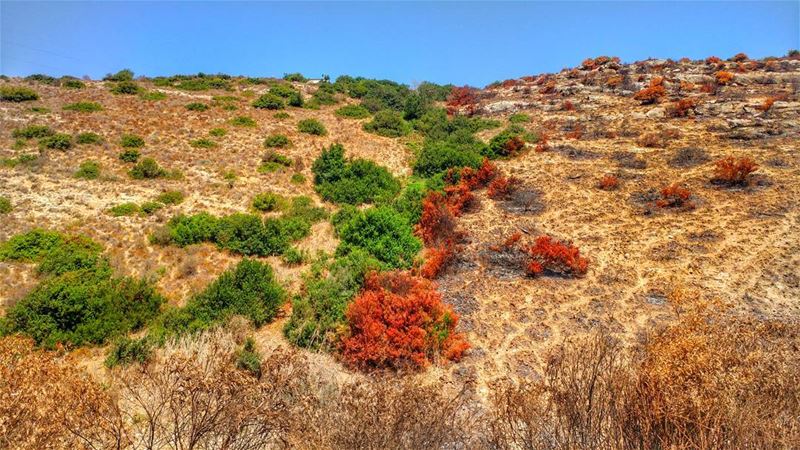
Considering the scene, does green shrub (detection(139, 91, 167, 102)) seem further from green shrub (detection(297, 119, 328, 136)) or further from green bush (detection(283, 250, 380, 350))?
green bush (detection(283, 250, 380, 350))

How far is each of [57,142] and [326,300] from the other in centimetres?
1891

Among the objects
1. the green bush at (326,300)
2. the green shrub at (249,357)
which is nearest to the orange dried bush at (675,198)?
the green bush at (326,300)

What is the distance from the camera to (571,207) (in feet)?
64.2

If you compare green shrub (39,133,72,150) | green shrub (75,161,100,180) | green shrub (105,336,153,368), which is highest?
green shrub (39,133,72,150)

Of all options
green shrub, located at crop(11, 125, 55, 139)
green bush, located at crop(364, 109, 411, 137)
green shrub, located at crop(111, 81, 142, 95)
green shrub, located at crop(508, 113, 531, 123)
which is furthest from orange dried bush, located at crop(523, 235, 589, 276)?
green shrub, located at crop(111, 81, 142, 95)

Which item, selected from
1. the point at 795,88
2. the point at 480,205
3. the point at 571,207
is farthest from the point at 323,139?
the point at 795,88

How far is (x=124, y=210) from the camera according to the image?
1823 cm

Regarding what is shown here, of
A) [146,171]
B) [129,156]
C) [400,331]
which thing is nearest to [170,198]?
[146,171]

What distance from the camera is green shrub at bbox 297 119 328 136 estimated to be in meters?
28.9

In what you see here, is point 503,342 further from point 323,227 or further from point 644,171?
point 644,171

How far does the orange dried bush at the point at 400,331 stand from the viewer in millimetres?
11812

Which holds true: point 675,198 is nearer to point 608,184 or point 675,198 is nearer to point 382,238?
point 608,184

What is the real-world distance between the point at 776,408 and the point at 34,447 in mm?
9768

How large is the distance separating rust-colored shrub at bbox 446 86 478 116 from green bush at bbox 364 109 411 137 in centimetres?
737
